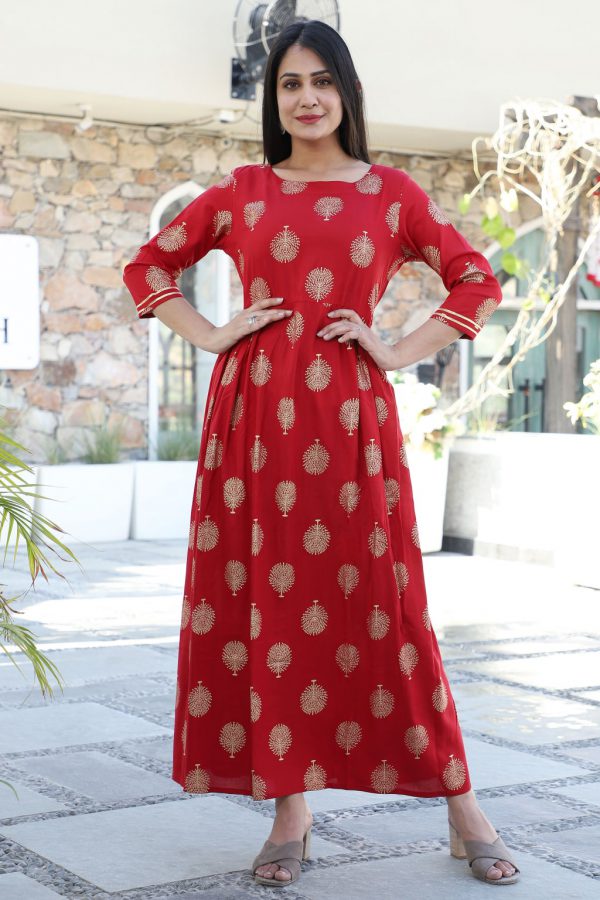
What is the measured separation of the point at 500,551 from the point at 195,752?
17.3 ft

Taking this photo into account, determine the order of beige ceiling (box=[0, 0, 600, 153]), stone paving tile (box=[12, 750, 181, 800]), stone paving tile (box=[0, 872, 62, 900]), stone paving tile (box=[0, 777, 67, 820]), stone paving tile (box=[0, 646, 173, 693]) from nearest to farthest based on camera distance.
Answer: stone paving tile (box=[0, 872, 62, 900]) < stone paving tile (box=[0, 777, 67, 820]) < stone paving tile (box=[12, 750, 181, 800]) < stone paving tile (box=[0, 646, 173, 693]) < beige ceiling (box=[0, 0, 600, 153])

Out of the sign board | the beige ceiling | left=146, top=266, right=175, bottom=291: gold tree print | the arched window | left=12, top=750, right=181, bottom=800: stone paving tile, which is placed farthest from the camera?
the arched window

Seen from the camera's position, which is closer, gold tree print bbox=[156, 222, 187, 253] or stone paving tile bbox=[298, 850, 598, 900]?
stone paving tile bbox=[298, 850, 598, 900]

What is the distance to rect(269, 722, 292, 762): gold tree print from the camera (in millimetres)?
2469

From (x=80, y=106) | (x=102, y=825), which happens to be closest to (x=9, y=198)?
(x=80, y=106)

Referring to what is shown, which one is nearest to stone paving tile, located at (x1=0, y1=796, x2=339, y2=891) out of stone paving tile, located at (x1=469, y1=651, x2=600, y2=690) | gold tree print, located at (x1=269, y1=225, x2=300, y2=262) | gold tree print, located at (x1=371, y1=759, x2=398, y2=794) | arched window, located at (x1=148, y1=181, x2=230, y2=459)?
gold tree print, located at (x1=371, y1=759, x2=398, y2=794)

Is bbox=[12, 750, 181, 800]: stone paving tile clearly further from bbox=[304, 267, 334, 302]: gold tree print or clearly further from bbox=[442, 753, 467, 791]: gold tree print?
bbox=[304, 267, 334, 302]: gold tree print

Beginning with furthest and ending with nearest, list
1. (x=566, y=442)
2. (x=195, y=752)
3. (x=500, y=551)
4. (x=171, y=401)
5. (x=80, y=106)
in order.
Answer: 1. (x=171, y=401)
2. (x=80, y=106)
3. (x=500, y=551)
4. (x=566, y=442)
5. (x=195, y=752)

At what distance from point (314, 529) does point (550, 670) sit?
2.32m

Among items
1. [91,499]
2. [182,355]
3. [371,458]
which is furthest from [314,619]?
[182,355]

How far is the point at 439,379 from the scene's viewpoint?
10.8 metres

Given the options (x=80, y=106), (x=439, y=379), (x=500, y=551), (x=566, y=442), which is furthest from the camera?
(x=439, y=379)

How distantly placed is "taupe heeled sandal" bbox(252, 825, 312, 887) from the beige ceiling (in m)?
6.42

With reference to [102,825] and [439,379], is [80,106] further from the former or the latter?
[102,825]
